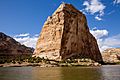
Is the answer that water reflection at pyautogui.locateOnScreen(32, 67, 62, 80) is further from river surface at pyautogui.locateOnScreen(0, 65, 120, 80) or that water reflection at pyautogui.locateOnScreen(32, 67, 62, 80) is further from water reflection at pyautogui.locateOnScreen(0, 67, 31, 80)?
water reflection at pyautogui.locateOnScreen(0, 67, 31, 80)

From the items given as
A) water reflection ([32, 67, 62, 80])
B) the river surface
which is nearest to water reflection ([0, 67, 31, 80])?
the river surface

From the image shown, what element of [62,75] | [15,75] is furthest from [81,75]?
[15,75]

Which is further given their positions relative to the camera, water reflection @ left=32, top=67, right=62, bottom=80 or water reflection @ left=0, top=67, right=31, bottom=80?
water reflection @ left=32, top=67, right=62, bottom=80

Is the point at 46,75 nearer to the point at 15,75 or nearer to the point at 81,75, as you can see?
the point at 15,75

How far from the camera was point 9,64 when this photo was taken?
564ft

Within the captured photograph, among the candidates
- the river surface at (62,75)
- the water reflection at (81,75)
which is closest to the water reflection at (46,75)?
A: the river surface at (62,75)

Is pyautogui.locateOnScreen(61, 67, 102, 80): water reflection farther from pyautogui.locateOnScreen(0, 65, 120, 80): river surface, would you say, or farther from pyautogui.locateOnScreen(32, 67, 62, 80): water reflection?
pyautogui.locateOnScreen(32, 67, 62, 80): water reflection

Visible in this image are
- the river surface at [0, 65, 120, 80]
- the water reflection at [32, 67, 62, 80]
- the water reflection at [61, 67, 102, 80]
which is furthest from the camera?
the water reflection at [32, 67, 62, 80]

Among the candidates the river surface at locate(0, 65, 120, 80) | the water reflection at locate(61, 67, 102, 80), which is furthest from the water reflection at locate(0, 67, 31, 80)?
the water reflection at locate(61, 67, 102, 80)

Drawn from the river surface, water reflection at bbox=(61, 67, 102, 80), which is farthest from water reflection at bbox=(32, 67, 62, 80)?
water reflection at bbox=(61, 67, 102, 80)

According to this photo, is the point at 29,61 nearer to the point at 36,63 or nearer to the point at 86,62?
the point at 36,63

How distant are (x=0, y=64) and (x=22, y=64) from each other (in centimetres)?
1509

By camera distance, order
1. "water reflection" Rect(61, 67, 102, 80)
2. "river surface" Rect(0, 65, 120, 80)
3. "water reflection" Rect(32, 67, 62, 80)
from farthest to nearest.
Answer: "water reflection" Rect(32, 67, 62, 80) → "river surface" Rect(0, 65, 120, 80) → "water reflection" Rect(61, 67, 102, 80)

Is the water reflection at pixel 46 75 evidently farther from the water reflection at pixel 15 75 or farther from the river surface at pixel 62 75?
the water reflection at pixel 15 75
